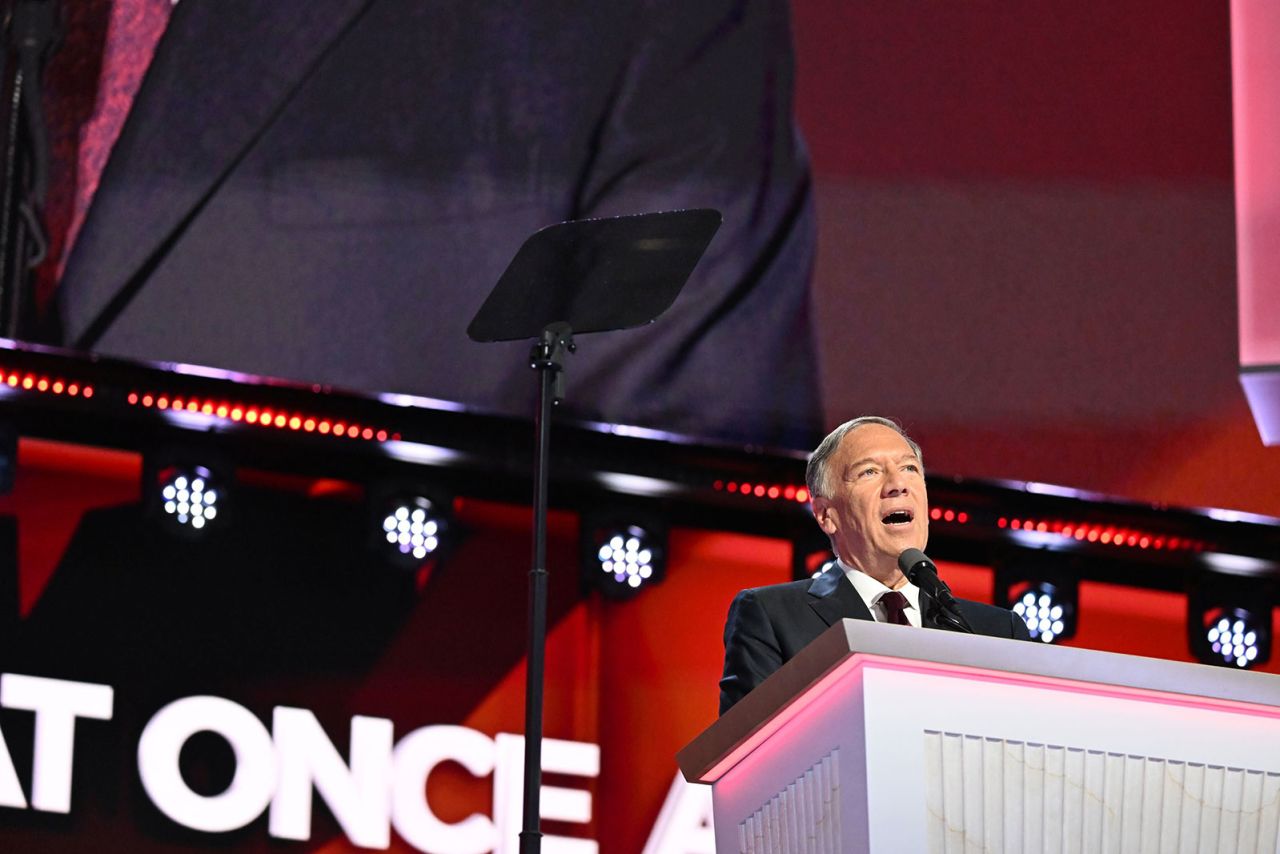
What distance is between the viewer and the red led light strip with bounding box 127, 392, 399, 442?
4828mm

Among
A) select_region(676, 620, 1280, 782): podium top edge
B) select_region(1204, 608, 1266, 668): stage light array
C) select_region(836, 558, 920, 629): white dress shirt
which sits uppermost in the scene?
select_region(1204, 608, 1266, 668): stage light array

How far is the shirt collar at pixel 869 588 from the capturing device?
2.57 meters

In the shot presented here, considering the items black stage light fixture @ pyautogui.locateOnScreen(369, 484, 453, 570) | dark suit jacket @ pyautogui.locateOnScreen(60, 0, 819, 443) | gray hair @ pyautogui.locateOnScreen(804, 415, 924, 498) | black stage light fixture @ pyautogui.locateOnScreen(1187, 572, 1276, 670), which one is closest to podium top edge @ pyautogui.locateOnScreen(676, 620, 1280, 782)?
gray hair @ pyautogui.locateOnScreen(804, 415, 924, 498)

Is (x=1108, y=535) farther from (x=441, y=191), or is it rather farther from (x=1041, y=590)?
(x=441, y=191)

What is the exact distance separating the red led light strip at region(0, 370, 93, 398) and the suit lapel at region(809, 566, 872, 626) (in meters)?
2.74

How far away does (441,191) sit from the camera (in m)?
4.80

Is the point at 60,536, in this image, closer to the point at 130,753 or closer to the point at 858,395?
the point at 130,753

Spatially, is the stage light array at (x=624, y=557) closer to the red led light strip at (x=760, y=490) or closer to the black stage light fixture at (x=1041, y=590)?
the red led light strip at (x=760, y=490)

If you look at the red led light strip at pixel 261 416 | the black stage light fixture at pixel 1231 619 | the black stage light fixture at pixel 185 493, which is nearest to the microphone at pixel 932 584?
the red led light strip at pixel 261 416

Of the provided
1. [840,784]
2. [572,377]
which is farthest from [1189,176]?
[840,784]

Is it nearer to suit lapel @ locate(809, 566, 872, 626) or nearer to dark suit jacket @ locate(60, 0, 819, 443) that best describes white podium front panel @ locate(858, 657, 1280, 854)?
suit lapel @ locate(809, 566, 872, 626)

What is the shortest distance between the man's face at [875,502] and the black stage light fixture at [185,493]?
8.74 ft

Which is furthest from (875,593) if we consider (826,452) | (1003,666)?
(1003,666)

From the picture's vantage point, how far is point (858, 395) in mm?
5000
